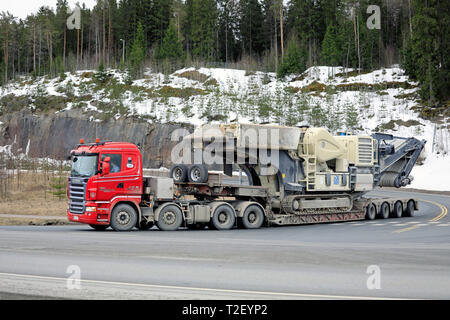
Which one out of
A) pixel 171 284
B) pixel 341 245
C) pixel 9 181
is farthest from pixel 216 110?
pixel 171 284

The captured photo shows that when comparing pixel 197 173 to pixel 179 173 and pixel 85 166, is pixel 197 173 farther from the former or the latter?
pixel 85 166

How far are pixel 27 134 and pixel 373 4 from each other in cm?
5882

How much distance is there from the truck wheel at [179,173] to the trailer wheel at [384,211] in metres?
11.3

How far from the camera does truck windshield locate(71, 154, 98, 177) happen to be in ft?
57.1

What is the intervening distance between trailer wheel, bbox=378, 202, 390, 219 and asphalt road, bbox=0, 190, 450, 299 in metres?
8.21

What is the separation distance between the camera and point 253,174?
21.1 m

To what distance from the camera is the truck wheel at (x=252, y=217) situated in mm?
19612

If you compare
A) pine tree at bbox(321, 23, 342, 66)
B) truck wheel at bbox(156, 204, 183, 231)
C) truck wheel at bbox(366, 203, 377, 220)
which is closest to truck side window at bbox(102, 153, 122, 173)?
truck wheel at bbox(156, 204, 183, 231)

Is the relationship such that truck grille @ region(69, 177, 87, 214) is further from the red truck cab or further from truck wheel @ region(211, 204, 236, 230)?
truck wheel @ region(211, 204, 236, 230)

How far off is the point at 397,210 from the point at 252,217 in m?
9.75

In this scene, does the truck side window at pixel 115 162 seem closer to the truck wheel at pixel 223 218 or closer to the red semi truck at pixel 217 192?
the red semi truck at pixel 217 192

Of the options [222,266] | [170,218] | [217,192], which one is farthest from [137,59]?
[222,266]

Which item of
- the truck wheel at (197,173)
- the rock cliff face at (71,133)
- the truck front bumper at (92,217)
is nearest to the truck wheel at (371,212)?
the truck wheel at (197,173)

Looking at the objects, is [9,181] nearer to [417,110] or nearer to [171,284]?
[171,284]
